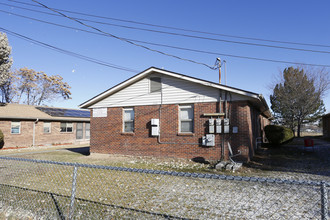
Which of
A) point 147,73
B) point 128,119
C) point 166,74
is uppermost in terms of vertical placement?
point 147,73

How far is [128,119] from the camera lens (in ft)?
41.2

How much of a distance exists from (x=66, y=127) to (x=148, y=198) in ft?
67.7

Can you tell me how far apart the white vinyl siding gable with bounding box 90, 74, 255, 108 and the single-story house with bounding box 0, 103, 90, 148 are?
11.0 metres

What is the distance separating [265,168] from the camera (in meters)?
8.98

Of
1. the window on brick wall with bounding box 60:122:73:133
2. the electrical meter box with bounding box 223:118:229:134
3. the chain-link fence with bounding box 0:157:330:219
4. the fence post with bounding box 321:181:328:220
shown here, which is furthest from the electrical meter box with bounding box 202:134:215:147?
the window on brick wall with bounding box 60:122:73:133

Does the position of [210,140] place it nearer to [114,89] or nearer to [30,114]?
[114,89]

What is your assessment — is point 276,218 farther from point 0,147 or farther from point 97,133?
point 0,147

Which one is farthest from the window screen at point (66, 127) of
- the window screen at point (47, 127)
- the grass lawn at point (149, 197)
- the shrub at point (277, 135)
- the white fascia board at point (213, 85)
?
the shrub at point (277, 135)

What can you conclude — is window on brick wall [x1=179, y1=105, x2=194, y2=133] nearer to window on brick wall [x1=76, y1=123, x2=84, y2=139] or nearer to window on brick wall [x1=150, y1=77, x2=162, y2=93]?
window on brick wall [x1=150, y1=77, x2=162, y2=93]

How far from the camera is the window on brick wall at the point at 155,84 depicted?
1166 centimetres

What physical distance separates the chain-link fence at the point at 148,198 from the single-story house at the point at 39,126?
13743 mm

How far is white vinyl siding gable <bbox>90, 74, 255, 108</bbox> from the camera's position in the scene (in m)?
10.6

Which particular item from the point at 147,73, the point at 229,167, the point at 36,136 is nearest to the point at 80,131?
the point at 36,136

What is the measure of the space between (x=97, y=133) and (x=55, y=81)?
31755mm
